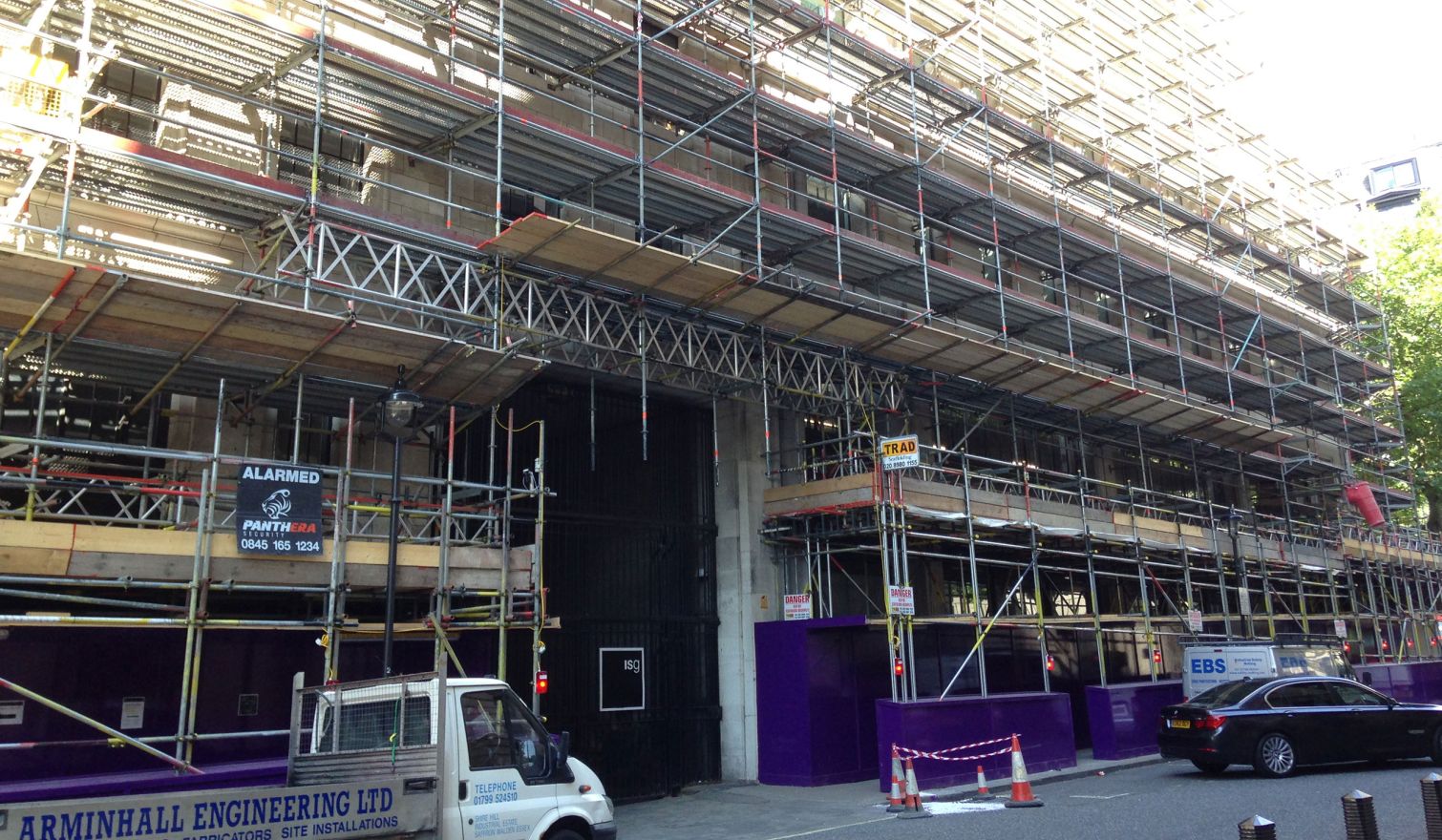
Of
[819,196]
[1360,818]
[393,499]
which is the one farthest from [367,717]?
[819,196]

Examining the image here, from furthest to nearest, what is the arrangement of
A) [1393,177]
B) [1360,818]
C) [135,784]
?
[1393,177] < [135,784] < [1360,818]

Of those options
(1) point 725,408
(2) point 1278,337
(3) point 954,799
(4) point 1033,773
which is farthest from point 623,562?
(2) point 1278,337

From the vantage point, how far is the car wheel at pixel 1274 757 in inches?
567

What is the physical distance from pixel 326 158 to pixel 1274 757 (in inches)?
581

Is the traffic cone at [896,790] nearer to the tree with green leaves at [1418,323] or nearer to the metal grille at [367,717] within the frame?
the metal grille at [367,717]

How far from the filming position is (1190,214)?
84.9 feet

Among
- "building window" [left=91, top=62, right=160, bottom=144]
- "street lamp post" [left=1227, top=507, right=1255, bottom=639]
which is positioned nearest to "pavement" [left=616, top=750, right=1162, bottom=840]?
"street lamp post" [left=1227, top=507, right=1255, bottom=639]

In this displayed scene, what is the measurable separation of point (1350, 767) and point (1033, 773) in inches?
176

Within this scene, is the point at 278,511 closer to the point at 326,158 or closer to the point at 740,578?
the point at 326,158

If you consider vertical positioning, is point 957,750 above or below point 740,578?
below

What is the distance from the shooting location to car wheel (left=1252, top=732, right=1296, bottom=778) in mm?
14406

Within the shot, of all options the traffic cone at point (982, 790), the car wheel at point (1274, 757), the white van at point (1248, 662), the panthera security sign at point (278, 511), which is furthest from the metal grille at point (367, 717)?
the white van at point (1248, 662)

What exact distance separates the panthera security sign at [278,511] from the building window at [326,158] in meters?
4.20

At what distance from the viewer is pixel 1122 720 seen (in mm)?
18688
